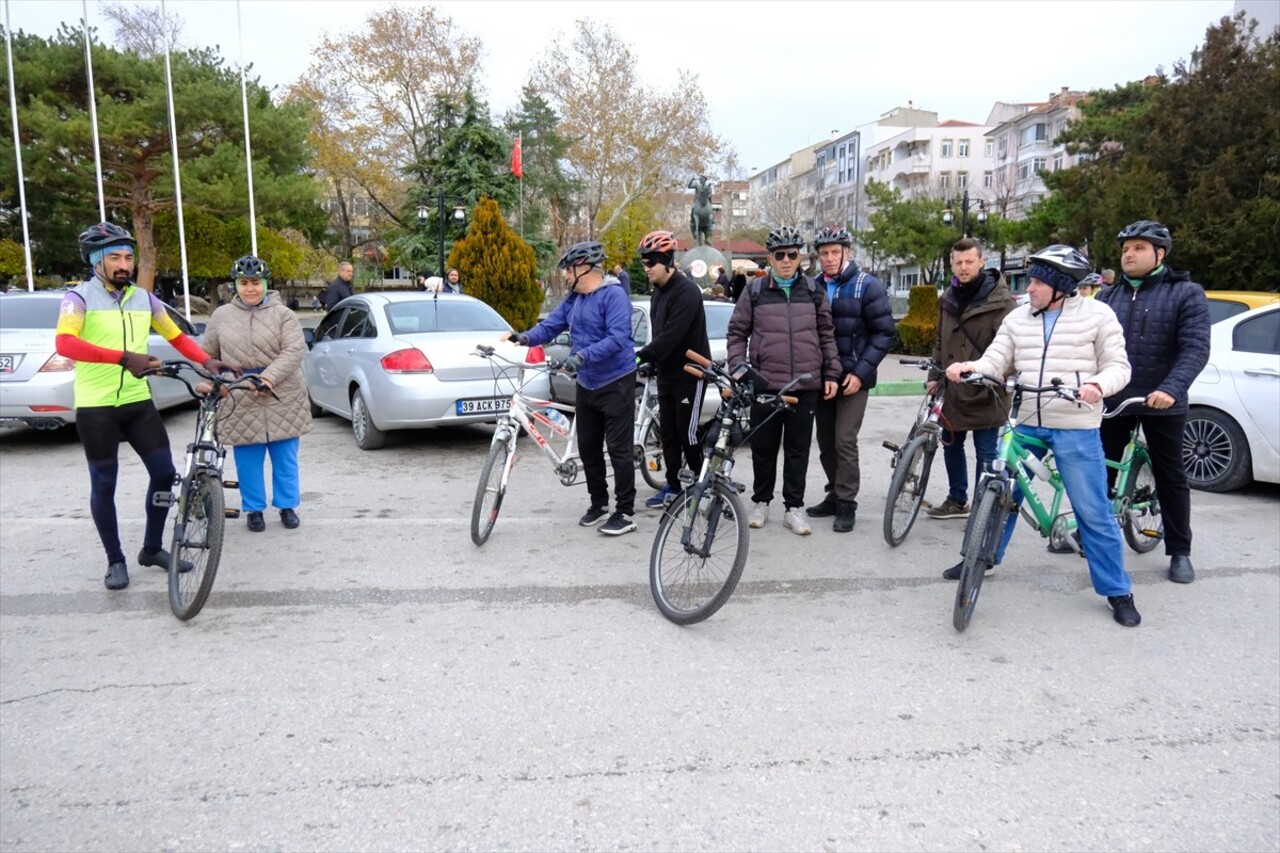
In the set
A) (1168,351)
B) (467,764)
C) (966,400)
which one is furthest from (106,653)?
(1168,351)

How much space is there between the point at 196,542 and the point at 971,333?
4673 millimetres

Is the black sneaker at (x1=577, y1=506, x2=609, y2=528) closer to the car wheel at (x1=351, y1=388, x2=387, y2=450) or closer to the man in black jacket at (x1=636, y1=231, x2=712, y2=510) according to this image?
the man in black jacket at (x1=636, y1=231, x2=712, y2=510)

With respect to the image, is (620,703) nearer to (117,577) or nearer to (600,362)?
(600,362)

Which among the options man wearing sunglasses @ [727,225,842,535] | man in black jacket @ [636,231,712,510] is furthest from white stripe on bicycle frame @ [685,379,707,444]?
man wearing sunglasses @ [727,225,842,535]

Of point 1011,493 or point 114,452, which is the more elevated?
point 114,452

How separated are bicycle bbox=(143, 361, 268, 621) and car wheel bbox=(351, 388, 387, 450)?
12.9 feet

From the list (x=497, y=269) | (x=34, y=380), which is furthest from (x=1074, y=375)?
(x=497, y=269)

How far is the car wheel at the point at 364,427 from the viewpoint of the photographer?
29.6ft

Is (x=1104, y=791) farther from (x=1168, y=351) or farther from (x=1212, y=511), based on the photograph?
(x=1212, y=511)

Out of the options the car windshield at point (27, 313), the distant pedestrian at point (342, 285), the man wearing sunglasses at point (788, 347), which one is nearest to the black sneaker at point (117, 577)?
the man wearing sunglasses at point (788, 347)

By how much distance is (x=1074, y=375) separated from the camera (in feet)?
14.6

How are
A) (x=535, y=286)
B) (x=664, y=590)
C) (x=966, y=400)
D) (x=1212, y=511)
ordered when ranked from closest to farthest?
(x=664, y=590) → (x=966, y=400) → (x=1212, y=511) → (x=535, y=286)

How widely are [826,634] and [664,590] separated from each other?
79 centimetres

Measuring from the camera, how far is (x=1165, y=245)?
4984mm
